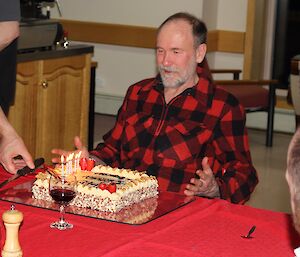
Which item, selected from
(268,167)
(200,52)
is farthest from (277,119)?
(200,52)

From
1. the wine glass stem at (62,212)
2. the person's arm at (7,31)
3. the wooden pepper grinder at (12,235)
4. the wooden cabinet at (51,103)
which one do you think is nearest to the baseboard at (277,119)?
the wooden cabinet at (51,103)

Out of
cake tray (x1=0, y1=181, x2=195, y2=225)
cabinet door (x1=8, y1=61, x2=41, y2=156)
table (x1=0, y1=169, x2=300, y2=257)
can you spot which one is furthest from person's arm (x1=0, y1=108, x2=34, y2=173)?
cabinet door (x1=8, y1=61, x2=41, y2=156)

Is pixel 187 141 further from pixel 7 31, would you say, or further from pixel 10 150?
pixel 7 31

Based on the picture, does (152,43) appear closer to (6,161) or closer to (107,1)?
(107,1)

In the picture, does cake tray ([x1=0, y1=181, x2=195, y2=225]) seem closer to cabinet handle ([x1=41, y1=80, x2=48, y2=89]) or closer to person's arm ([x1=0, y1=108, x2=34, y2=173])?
person's arm ([x1=0, y1=108, x2=34, y2=173])

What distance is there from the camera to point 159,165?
3305 millimetres

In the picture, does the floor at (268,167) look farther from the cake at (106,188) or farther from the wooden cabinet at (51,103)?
the cake at (106,188)

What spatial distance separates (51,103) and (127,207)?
9.48 ft

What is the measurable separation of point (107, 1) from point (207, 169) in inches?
228

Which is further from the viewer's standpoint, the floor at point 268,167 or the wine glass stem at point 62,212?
the floor at point 268,167

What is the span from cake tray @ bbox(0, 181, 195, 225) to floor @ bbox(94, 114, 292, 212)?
284cm

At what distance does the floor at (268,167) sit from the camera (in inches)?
227

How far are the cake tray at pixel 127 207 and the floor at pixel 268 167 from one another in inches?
112

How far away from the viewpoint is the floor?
577 centimetres
